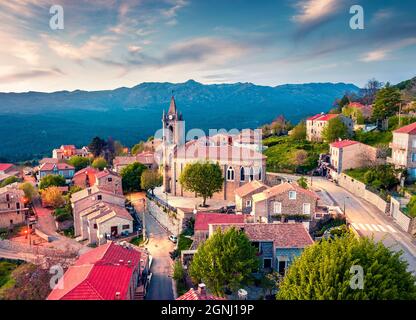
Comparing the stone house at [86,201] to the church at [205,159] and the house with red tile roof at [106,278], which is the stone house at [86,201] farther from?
the house with red tile roof at [106,278]

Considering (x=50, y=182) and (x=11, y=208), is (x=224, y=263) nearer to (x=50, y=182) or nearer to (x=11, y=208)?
(x=11, y=208)

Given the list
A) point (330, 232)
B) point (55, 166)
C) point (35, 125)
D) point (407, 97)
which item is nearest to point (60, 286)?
point (330, 232)

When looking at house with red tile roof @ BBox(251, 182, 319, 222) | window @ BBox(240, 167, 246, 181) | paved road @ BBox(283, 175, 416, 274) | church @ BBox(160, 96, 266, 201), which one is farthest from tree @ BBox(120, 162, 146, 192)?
paved road @ BBox(283, 175, 416, 274)

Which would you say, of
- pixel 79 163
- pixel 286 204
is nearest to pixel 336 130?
pixel 286 204

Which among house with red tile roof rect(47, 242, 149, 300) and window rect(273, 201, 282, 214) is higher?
window rect(273, 201, 282, 214)

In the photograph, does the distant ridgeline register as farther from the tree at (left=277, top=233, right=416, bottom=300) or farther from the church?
the tree at (left=277, top=233, right=416, bottom=300)

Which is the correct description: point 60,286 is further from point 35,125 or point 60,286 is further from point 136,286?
point 35,125
